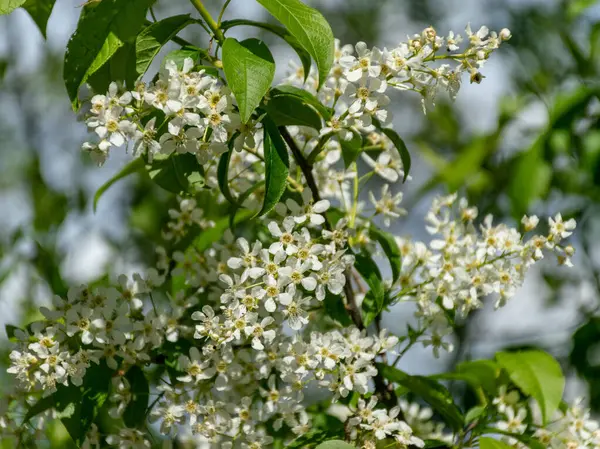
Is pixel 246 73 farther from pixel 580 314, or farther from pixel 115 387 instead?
pixel 580 314

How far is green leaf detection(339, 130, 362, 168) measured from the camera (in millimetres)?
1556

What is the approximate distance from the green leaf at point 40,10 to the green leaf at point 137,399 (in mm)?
654

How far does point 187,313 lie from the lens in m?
1.68

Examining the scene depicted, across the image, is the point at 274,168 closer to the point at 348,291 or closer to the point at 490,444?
the point at 348,291

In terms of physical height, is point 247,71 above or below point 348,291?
above

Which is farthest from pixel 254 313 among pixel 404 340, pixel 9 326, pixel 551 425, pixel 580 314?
pixel 580 314

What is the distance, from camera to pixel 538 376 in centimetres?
168

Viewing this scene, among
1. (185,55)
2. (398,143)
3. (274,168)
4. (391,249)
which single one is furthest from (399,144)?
(185,55)

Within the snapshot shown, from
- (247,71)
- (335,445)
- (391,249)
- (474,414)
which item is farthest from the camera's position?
(474,414)

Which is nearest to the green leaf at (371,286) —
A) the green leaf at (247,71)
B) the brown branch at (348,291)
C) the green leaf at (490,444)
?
the brown branch at (348,291)

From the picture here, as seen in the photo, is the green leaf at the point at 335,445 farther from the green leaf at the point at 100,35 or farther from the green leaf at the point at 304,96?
the green leaf at the point at 100,35

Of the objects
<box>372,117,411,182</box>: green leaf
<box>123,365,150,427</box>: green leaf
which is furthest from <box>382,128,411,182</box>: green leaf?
<box>123,365,150,427</box>: green leaf

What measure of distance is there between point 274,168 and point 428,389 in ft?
1.79

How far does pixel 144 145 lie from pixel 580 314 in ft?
7.06
